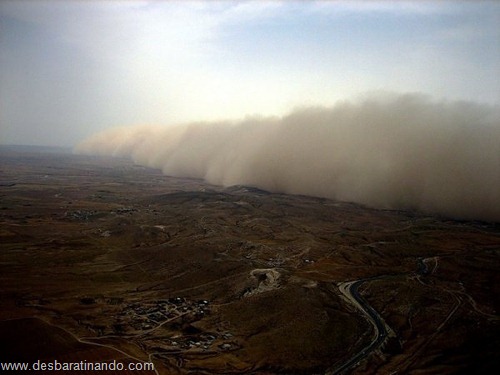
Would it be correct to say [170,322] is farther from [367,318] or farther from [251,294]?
[367,318]

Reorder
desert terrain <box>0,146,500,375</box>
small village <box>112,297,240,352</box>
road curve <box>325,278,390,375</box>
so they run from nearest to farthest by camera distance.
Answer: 1. road curve <box>325,278,390,375</box>
2. desert terrain <box>0,146,500,375</box>
3. small village <box>112,297,240,352</box>

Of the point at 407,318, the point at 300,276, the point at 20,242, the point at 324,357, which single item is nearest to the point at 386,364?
the point at 324,357

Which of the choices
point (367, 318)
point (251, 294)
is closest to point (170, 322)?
point (251, 294)

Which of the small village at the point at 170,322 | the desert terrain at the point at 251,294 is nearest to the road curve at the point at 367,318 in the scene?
the desert terrain at the point at 251,294

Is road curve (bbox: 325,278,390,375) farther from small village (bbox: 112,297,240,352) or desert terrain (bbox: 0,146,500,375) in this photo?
small village (bbox: 112,297,240,352)

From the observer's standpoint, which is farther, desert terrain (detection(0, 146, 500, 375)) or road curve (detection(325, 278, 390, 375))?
desert terrain (detection(0, 146, 500, 375))

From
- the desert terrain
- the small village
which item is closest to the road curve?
the desert terrain

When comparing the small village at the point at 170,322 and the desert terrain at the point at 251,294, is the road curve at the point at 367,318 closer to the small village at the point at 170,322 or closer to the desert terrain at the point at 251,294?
the desert terrain at the point at 251,294
